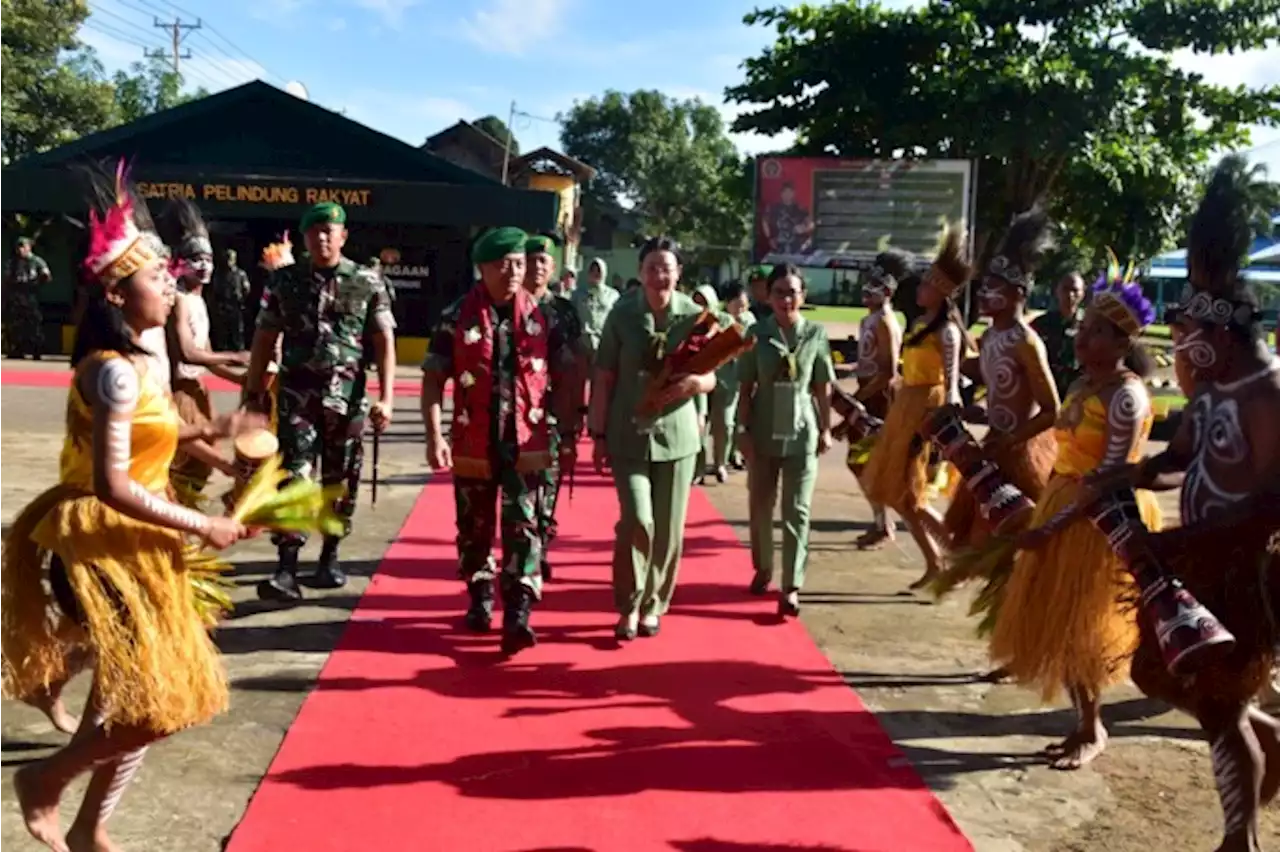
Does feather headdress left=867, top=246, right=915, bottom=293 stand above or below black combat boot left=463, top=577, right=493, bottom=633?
above

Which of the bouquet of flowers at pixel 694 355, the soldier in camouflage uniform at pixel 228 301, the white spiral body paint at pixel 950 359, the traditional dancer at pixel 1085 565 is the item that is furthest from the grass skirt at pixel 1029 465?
the soldier in camouflage uniform at pixel 228 301

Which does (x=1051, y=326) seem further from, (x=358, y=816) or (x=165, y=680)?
(x=165, y=680)

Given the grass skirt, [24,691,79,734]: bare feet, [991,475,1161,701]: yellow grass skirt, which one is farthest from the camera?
the grass skirt

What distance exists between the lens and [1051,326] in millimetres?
8273

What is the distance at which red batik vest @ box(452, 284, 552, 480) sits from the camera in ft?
17.2

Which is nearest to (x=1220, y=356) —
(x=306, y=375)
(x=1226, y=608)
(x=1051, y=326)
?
(x=1226, y=608)

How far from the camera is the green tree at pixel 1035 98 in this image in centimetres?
2089

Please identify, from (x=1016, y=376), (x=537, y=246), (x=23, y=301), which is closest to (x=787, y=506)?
(x=1016, y=376)

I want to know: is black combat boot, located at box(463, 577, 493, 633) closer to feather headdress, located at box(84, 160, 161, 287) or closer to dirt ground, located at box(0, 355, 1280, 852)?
dirt ground, located at box(0, 355, 1280, 852)

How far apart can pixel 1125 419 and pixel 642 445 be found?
2.11 meters

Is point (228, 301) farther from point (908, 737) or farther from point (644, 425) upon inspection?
point (908, 737)

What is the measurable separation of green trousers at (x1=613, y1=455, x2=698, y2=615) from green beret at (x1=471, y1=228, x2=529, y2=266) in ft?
3.50

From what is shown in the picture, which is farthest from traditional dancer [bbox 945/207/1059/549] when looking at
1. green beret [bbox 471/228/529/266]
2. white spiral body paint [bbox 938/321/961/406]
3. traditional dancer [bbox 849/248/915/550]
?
green beret [bbox 471/228/529/266]

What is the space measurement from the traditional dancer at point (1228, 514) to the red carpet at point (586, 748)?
78cm
